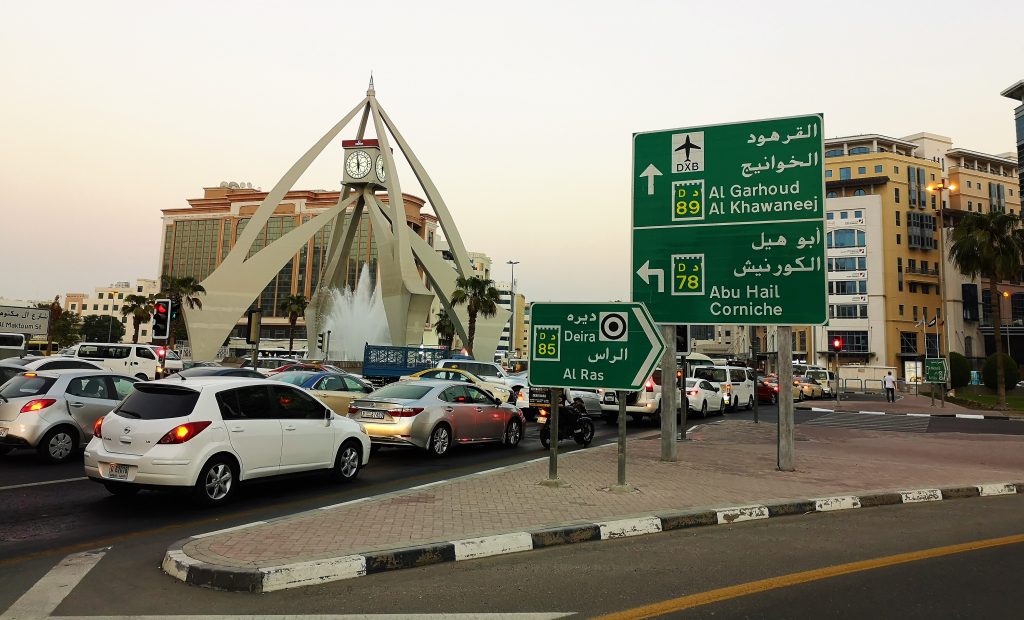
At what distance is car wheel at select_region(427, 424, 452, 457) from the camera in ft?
42.5

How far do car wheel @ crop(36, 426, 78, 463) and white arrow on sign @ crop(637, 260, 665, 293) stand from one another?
10546mm

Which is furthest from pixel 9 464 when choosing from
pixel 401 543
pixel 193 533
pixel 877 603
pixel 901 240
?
pixel 901 240

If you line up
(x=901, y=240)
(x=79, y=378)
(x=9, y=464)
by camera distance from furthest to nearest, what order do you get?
(x=901, y=240) → (x=79, y=378) → (x=9, y=464)

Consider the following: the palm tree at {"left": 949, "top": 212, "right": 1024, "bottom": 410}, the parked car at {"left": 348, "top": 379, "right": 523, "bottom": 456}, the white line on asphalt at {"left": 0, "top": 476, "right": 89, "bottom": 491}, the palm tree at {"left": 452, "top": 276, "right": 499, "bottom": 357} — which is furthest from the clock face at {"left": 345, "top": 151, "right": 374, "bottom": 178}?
the white line on asphalt at {"left": 0, "top": 476, "right": 89, "bottom": 491}

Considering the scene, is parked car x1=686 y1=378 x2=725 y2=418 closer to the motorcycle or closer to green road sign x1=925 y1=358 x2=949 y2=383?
the motorcycle

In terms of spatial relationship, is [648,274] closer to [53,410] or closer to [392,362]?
[53,410]

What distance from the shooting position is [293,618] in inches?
177

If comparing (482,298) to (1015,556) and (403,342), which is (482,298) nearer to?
(403,342)

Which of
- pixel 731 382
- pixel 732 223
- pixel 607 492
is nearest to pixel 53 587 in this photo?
pixel 607 492

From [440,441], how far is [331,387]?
5561 millimetres

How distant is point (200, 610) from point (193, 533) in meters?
2.58

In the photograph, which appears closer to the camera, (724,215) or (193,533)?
(193,533)

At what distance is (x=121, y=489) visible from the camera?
8398 millimetres

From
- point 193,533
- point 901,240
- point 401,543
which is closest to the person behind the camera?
point 401,543
